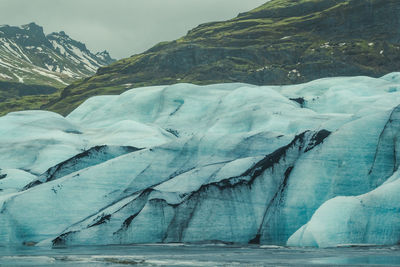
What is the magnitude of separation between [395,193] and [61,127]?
33328 mm

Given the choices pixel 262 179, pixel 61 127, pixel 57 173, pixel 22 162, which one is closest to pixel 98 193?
pixel 57 173

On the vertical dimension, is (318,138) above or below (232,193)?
above

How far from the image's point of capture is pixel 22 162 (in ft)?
143

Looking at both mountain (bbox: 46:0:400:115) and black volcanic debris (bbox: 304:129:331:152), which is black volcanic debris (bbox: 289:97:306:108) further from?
mountain (bbox: 46:0:400:115)

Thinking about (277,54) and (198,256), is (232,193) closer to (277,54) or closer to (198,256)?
(198,256)

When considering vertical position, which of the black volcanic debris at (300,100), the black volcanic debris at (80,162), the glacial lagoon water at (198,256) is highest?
the black volcanic debris at (300,100)

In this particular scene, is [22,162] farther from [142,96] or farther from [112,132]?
[142,96]

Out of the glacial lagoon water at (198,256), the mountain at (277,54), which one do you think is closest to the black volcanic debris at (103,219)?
the glacial lagoon water at (198,256)

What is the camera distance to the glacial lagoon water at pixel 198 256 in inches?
704

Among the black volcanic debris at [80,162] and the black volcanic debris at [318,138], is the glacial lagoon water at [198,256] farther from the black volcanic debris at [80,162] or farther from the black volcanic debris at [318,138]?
the black volcanic debris at [80,162]

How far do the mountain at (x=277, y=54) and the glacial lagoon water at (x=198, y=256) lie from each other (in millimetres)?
79171

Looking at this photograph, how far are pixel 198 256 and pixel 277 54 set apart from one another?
308ft

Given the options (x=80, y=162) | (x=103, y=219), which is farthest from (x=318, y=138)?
(x=80, y=162)

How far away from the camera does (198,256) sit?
66.6 feet
